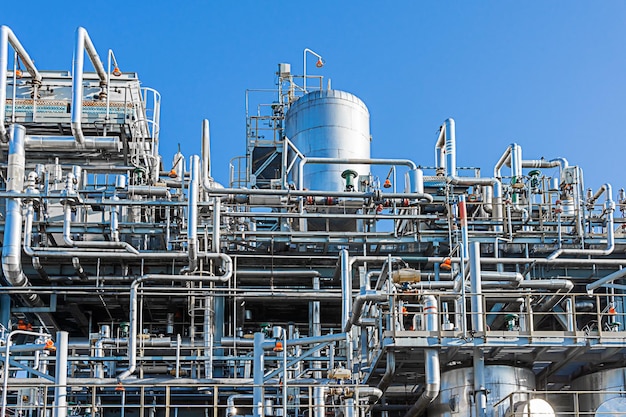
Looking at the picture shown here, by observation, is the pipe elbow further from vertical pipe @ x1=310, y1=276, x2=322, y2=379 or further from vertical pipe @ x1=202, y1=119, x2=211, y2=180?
vertical pipe @ x1=310, y1=276, x2=322, y2=379

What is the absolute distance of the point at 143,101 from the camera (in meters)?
40.6

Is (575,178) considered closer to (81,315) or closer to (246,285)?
(246,285)

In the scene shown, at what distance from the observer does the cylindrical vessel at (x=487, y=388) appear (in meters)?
23.2

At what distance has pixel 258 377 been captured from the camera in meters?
26.5

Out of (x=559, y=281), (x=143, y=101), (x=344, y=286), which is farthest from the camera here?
(x=143, y=101)

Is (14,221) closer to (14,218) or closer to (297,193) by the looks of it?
(14,218)

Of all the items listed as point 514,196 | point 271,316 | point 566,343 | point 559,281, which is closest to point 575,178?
point 514,196

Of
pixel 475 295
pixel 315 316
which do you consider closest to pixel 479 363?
pixel 475 295

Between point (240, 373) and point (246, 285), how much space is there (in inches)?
117

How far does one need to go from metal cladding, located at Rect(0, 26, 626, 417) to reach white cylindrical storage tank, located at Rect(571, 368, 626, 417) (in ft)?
0.44

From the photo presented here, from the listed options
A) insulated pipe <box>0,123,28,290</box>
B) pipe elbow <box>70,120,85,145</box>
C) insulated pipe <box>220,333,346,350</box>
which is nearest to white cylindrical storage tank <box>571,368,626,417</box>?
insulated pipe <box>220,333,346,350</box>

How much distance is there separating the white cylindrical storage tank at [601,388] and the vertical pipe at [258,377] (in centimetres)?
743

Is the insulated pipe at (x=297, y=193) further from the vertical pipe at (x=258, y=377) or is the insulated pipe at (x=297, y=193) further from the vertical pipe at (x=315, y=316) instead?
the vertical pipe at (x=258, y=377)

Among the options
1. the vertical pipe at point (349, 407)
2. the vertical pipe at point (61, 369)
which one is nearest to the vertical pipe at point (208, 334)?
the vertical pipe at point (61, 369)
